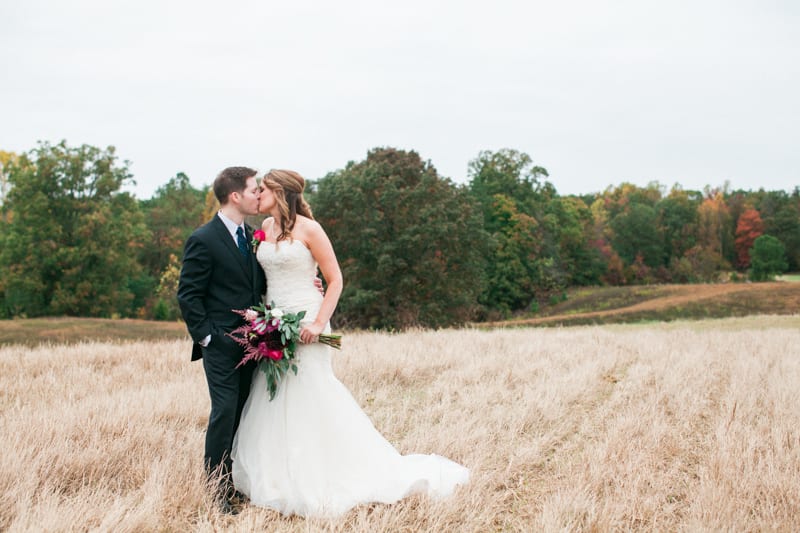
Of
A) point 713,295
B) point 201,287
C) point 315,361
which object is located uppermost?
point 201,287

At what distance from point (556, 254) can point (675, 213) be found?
28826 mm

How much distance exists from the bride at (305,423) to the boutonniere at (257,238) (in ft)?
0.18

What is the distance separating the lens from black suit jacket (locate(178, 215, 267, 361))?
4.76 meters

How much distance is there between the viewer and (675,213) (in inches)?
3115

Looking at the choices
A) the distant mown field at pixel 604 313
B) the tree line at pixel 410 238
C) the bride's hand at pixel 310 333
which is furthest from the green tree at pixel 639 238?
the bride's hand at pixel 310 333

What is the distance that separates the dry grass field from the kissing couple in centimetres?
24

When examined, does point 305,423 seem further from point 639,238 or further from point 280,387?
point 639,238

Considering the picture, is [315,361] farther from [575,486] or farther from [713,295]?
[713,295]

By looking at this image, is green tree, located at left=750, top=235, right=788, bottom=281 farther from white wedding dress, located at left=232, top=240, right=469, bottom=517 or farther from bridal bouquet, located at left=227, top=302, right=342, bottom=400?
bridal bouquet, located at left=227, top=302, right=342, bottom=400

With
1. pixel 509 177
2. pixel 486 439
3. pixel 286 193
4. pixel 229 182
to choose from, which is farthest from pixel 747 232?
pixel 229 182

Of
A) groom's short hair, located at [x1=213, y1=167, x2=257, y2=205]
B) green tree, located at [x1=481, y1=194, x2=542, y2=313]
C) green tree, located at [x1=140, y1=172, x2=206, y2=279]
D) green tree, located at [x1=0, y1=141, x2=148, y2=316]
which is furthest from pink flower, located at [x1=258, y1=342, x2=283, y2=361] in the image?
green tree, located at [x1=140, y1=172, x2=206, y2=279]

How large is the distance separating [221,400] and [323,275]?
4.26 feet

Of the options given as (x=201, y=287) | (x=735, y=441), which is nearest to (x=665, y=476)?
(x=735, y=441)

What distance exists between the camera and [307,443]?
4.96 m
